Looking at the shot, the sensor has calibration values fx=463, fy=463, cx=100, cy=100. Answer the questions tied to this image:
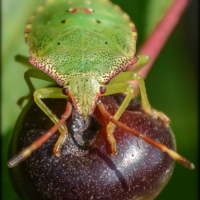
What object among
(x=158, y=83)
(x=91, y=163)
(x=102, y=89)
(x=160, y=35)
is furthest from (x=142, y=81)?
(x=158, y=83)

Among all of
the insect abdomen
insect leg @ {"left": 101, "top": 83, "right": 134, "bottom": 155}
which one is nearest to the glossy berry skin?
insect leg @ {"left": 101, "top": 83, "right": 134, "bottom": 155}

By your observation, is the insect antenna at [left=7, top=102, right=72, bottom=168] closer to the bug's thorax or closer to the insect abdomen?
the bug's thorax

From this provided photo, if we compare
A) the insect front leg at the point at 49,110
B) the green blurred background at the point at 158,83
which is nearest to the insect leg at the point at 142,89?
the insect front leg at the point at 49,110

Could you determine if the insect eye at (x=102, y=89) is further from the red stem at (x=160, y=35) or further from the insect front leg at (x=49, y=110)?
the red stem at (x=160, y=35)

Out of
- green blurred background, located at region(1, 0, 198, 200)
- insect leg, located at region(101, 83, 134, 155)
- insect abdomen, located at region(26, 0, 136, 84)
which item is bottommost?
green blurred background, located at region(1, 0, 198, 200)

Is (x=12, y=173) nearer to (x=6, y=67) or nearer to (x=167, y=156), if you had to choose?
(x=167, y=156)
